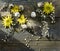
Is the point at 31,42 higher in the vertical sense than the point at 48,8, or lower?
lower

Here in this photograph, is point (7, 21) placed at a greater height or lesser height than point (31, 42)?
greater

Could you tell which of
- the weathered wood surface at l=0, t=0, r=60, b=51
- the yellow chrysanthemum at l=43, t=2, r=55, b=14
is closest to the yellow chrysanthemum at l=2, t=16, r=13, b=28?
the weathered wood surface at l=0, t=0, r=60, b=51

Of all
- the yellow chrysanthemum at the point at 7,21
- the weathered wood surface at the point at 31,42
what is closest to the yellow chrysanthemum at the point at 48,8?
the weathered wood surface at the point at 31,42

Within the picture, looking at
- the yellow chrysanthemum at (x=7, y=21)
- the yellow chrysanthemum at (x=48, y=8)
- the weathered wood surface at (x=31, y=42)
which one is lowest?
the weathered wood surface at (x=31, y=42)

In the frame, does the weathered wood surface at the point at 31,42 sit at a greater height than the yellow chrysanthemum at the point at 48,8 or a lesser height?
lesser

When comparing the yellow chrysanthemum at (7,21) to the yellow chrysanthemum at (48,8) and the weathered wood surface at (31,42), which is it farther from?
the yellow chrysanthemum at (48,8)
